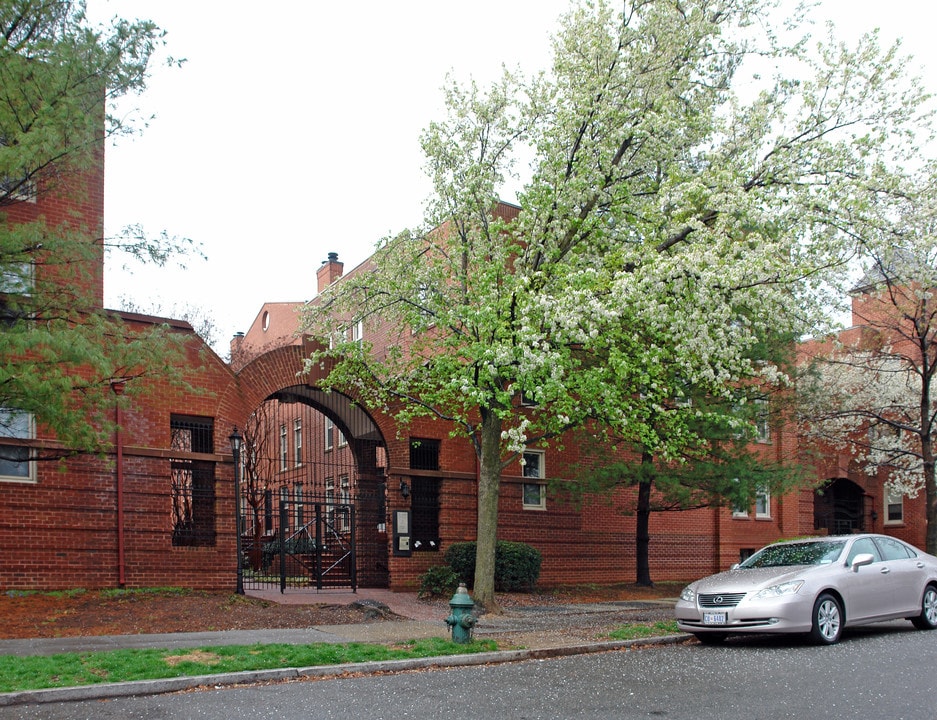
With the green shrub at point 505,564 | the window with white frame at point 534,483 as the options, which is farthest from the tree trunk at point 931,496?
the green shrub at point 505,564

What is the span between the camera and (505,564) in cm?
1959

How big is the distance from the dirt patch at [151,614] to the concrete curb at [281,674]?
371cm

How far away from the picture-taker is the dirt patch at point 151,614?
42.3ft

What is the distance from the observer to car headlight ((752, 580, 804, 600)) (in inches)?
443

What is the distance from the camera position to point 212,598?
16.0 metres

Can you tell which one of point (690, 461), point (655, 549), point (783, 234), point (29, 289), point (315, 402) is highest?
point (783, 234)

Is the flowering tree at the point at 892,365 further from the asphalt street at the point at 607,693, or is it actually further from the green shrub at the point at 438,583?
the green shrub at the point at 438,583

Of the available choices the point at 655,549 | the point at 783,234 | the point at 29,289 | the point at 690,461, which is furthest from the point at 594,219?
the point at 655,549

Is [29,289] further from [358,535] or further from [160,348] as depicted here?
[358,535]

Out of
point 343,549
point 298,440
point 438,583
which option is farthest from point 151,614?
point 298,440

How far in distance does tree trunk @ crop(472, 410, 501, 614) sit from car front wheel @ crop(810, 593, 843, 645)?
A: 236 inches

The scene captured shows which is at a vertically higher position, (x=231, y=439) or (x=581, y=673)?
(x=231, y=439)

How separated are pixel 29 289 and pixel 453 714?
24.9ft

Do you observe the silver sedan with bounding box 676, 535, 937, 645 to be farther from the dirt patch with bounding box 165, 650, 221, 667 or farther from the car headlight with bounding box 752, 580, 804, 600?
the dirt patch with bounding box 165, 650, 221, 667
